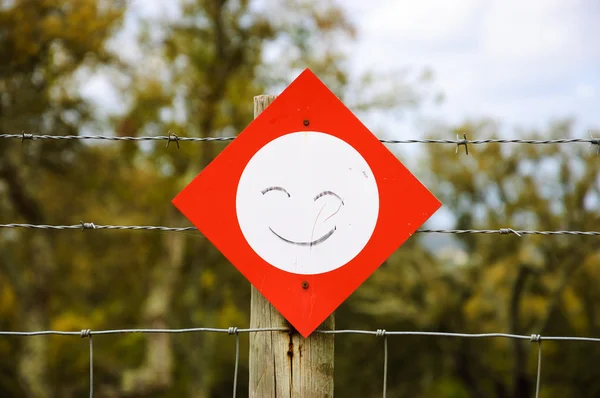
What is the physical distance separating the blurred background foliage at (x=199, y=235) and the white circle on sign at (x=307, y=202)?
10774 mm

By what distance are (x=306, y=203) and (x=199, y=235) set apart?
10.9 metres

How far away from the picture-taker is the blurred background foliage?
12227 mm

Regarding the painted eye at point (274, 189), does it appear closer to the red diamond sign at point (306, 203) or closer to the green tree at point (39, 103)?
the red diamond sign at point (306, 203)

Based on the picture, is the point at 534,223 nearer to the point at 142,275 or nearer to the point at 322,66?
the point at 322,66

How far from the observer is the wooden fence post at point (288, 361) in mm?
1718

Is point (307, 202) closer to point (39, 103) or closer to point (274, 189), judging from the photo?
point (274, 189)

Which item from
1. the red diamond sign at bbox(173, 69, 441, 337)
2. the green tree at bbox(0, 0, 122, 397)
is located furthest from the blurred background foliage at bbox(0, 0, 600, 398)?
the red diamond sign at bbox(173, 69, 441, 337)

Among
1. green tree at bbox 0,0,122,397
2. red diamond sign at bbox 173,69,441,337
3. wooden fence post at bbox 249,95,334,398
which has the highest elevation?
green tree at bbox 0,0,122,397

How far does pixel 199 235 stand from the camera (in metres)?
12.4

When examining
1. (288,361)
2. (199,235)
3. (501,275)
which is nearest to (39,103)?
(199,235)

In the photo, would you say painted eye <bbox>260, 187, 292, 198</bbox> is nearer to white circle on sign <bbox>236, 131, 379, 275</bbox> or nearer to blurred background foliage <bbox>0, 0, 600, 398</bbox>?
white circle on sign <bbox>236, 131, 379, 275</bbox>

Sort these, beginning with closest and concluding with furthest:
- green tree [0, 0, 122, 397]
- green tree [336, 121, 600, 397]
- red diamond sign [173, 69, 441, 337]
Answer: red diamond sign [173, 69, 441, 337] → green tree [0, 0, 122, 397] → green tree [336, 121, 600, 397]

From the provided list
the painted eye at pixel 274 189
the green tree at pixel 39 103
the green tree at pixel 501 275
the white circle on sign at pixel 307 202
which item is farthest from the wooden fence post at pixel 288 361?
the green tree at pixel 501 275

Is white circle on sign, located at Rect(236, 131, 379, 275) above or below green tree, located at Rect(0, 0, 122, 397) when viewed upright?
below
